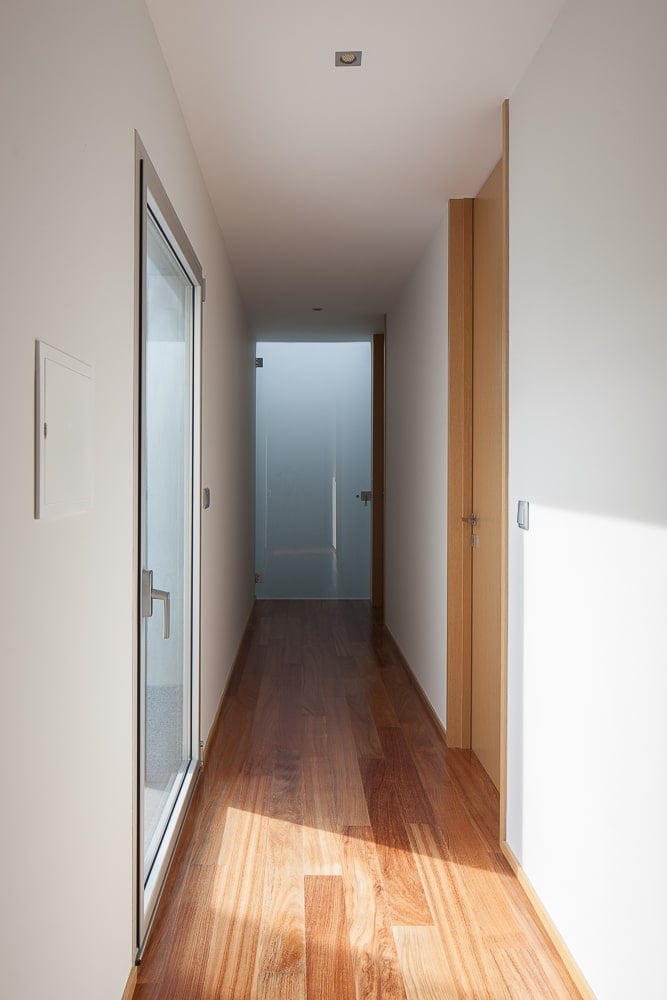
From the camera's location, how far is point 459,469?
11.5ft

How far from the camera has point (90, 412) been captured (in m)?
1.44

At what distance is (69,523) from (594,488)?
3.88 ft

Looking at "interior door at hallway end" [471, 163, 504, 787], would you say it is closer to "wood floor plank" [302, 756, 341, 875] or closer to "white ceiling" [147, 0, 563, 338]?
"white ceiling" [147, 0, 563, 338]

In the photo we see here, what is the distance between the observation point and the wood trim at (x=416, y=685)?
145 inches

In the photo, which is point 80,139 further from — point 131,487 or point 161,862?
point 161,862

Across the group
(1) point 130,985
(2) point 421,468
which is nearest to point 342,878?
(1) point 130,985

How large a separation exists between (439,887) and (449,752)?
1.17 meters

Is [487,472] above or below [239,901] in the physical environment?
above

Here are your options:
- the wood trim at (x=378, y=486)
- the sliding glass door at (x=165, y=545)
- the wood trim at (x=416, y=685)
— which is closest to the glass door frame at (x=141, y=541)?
the sliding glass door at (x=165, y=545)

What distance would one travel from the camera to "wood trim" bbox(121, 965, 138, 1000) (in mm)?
1718

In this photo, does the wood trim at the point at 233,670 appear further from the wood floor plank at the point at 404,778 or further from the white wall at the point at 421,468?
the white wall at the point at 421,468

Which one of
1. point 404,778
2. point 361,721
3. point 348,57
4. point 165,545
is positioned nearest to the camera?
point 348,57

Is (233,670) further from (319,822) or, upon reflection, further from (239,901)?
(239,901)

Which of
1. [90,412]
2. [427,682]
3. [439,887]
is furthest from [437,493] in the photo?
[90,412]
